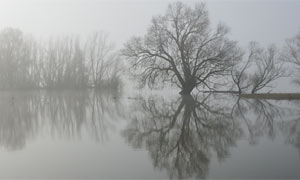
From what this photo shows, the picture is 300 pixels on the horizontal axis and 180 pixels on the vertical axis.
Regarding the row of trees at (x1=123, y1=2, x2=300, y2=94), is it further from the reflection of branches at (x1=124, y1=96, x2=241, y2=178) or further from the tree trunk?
the reflection of branches at (x1=124, y1=96, x2=241, y2=178)

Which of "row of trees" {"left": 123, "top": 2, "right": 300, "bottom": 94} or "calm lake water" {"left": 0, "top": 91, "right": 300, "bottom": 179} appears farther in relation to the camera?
"row of trees" {"left": 123, "top": 2, "right": 300, "bottom": 94}

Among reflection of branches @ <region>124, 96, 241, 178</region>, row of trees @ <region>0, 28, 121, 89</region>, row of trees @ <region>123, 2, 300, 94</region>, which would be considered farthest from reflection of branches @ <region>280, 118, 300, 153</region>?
row of trees @ <region>0, 28, 121, 89</region>

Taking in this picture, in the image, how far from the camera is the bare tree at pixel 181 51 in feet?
100

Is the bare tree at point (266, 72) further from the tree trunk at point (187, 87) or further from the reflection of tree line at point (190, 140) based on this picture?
the reflection of tree line at point (190, 140)

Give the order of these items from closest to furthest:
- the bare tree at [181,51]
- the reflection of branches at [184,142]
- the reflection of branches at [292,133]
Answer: the reflection of branches at [184,142] → the reflection of branches at [292,133] → the bare tree at [181,51]

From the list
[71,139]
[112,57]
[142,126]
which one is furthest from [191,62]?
[112,57]

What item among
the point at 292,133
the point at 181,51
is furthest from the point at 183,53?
the point at 292,133

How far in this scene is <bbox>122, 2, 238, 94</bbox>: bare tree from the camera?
1201 inches

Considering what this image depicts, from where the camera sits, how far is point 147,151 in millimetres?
6664

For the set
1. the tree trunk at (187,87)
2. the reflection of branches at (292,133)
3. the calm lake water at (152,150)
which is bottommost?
the calm lake water at (152,150)

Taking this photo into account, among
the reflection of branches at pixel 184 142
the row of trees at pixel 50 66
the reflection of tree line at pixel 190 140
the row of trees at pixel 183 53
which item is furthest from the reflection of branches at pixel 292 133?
the row of trees at pixel 50 66

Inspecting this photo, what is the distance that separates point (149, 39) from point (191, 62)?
5791 millimetres

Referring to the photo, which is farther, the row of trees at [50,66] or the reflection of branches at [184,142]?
the row of trees at [50,66]

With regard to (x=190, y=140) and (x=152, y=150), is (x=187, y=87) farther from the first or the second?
(x=152, y=150)
